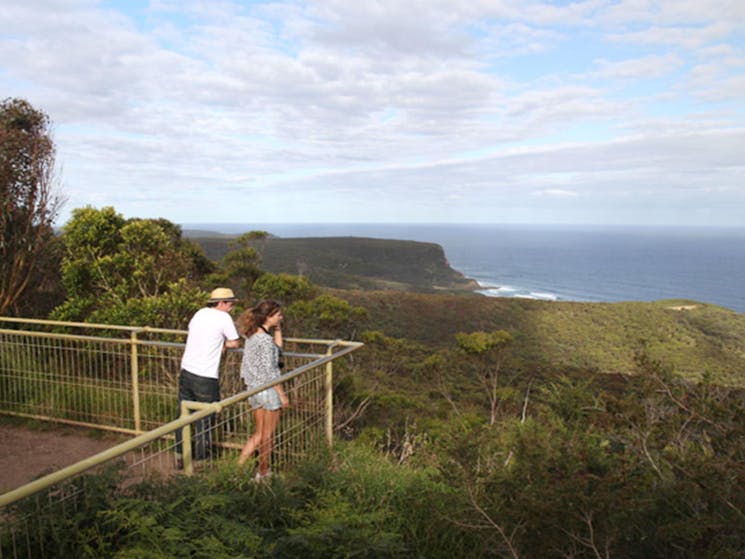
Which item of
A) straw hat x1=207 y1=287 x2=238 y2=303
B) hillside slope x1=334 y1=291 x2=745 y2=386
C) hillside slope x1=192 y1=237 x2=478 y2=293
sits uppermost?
straw hat x1=207 y1=287 x2=238 y2=303

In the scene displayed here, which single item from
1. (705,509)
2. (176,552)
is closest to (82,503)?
(176,552)

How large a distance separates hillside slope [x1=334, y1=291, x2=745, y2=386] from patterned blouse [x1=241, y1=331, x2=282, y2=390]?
3188 centimetres

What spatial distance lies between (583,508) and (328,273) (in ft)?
221

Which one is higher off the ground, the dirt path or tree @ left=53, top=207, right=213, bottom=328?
tree @ left=53, top=207, right=213, bottom=328

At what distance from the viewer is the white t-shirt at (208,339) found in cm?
450

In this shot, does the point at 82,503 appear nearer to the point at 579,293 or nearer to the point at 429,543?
the point at 429,543

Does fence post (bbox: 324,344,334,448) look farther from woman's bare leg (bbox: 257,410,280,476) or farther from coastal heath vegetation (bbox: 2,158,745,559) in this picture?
woman's bare leg (bbox: 257,410,280,476)

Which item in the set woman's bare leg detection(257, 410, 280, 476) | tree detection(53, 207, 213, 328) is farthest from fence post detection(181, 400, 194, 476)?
tree detection(53, 207, 213, 328)

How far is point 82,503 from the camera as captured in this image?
2.43 metres

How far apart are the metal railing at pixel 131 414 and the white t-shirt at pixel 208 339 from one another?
1.42 feet

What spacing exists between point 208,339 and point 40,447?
2296 millimetres

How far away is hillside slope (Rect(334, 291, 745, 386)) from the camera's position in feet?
124

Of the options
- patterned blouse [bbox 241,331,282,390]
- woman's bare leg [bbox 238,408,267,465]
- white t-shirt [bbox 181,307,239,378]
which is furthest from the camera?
white t-shirt [bbox 181,307,239,378]

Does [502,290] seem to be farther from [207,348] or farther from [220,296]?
[207,348]
